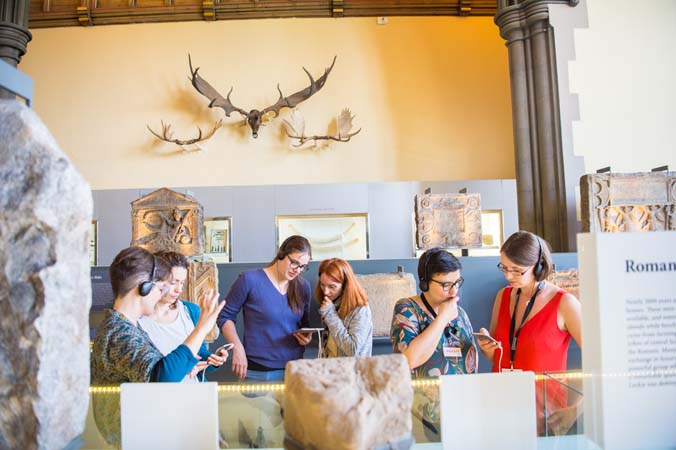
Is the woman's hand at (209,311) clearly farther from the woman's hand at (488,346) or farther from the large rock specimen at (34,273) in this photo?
the woman's hand at (488,346)

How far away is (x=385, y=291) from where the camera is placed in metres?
4.30

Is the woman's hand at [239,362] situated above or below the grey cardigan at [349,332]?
below

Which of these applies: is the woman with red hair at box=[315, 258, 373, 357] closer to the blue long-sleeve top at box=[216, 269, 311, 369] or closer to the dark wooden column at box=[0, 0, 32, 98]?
the blue long-sleeve top at box=[216, 269, 311, 369]

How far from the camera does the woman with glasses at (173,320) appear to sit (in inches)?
88.0

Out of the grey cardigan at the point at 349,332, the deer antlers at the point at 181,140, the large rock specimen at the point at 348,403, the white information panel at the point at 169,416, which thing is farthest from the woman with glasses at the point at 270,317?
the deer antlers at the point at 181,140

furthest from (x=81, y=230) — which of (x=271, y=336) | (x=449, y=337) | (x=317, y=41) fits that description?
(x=317, y=41)

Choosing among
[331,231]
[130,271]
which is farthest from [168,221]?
[331,231]

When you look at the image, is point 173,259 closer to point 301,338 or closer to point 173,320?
point 173,320

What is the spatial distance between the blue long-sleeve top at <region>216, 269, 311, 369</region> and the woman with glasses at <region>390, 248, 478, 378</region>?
941mm

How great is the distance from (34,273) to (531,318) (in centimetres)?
184

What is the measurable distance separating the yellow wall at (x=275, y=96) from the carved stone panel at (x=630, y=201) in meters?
3.61

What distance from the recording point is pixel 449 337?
2242 millimetres

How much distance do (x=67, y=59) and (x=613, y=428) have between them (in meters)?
10.3

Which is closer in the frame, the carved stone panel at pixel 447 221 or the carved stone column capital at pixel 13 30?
the carved stone panel at pixel 447 221
